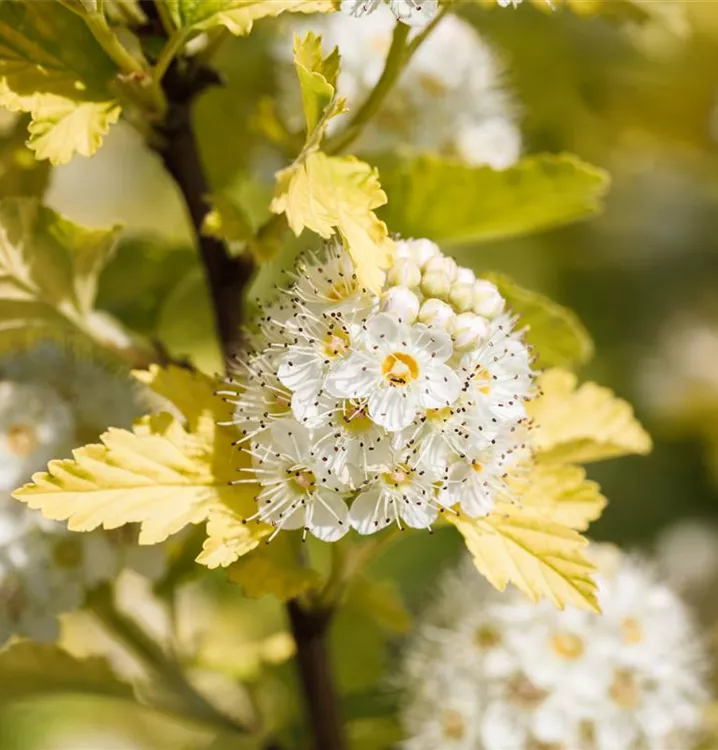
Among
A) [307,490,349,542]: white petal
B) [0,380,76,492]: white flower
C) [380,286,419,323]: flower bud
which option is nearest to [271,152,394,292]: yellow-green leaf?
[380,286,419,323]: flower bud

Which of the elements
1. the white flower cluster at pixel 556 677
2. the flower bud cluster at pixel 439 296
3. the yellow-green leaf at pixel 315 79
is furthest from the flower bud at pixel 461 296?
the white flower cluster at pixel 556 677

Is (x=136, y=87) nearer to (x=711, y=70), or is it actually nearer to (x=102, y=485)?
(x=102, y=485)

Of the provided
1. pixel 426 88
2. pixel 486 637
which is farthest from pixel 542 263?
pixel 486 637

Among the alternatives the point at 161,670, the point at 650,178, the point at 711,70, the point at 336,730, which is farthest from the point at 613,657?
the point at 650,178

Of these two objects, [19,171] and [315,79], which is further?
[19,171]

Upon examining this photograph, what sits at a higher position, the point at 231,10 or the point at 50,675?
the point at 231,10

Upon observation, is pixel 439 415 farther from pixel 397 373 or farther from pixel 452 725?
pixel 452 725

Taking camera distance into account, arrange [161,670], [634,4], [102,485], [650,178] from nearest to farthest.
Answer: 1. [102,485]
2. [634,4]
3. [161,670]
4. [650,178]

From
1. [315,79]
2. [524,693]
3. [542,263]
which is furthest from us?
[542,263]
